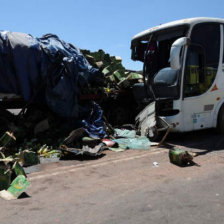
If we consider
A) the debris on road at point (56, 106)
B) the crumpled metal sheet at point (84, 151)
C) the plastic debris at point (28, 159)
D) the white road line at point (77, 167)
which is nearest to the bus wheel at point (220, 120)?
the debris on road at point (56, 106)

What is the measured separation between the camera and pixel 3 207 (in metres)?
3.65

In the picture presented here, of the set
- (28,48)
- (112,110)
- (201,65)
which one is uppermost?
(28,48)

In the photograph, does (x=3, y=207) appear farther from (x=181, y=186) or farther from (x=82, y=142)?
(x=82, y=142)

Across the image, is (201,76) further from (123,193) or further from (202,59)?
(123,193)

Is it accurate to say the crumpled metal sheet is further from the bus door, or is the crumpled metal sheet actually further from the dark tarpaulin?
the bus door

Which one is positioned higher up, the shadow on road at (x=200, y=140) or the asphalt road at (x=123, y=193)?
the asphalt road at (x=123, y=193)

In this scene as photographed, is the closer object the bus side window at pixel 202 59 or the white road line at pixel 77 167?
the white road line at pixel 77 167

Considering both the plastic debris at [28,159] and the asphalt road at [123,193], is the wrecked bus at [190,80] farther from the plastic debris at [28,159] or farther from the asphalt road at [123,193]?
the plastic debris at [28,159]

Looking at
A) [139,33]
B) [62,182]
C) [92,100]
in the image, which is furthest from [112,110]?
[62,182]

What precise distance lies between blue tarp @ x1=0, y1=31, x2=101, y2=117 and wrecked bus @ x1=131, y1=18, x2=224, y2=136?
198 centimetres

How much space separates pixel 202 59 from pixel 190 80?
0.67m

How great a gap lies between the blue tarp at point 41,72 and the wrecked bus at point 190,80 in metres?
1.98

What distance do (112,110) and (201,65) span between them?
3224 millimetres

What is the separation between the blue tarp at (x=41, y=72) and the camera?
691cm
